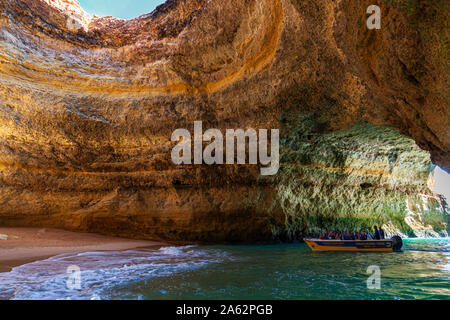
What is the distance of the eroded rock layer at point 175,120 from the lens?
360 inches

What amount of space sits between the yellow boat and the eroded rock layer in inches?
136

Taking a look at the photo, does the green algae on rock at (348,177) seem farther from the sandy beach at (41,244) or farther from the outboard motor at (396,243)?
the sandy beach at (41,244)

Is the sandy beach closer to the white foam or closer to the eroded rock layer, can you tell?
the white foam

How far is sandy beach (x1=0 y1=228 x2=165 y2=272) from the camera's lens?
7.04 meters

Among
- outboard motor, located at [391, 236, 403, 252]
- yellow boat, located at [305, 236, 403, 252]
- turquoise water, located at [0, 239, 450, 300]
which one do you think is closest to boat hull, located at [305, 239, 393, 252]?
yellow boat, located at [305, 236, 403, 252]

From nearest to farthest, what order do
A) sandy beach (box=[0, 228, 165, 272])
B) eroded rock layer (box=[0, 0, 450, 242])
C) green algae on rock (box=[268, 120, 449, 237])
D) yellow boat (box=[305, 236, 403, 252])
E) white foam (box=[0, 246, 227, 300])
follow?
white foam (box=[0, 246, 227, 300]), sandy beach (box=[0, 228, 165, 272]), eroded rock layer (box=[0, 0, 450, 242]), yellow boat (box=[305, 236, 403, 252]), green algae on rock (box=[268, 120, 449, 237])

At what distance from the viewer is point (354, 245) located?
31.4ft

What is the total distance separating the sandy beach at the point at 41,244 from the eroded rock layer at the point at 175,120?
3.31ft

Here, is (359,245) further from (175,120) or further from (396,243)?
(175,120)

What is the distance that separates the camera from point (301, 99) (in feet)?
30.5

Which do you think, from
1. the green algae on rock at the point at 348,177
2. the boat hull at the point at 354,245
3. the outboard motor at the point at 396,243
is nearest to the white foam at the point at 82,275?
the boat hull at the point at 354,245

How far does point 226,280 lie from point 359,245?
7099 millimetres
